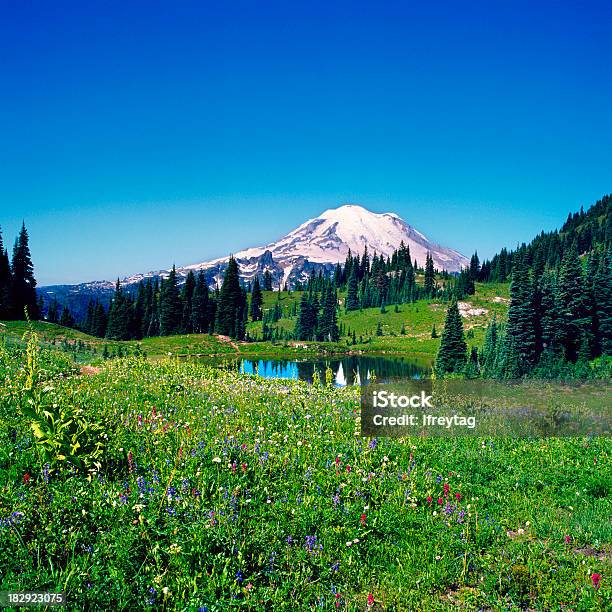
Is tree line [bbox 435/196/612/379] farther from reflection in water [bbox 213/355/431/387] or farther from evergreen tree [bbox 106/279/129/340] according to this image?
evergreen tree [bbox 106/279/129/340]

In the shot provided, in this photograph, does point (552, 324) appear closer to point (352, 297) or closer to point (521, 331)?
point (521, 331)

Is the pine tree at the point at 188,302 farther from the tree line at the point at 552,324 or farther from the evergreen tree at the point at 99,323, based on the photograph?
the tree line at the point at 552,324

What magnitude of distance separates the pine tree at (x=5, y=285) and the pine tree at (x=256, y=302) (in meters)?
76.4

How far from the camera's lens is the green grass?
516 centimetres

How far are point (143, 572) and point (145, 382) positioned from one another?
10.6 m

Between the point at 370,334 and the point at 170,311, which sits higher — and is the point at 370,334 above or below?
below

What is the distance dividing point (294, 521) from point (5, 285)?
237 ft

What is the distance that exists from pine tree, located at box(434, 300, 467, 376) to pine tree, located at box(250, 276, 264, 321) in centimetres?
8703

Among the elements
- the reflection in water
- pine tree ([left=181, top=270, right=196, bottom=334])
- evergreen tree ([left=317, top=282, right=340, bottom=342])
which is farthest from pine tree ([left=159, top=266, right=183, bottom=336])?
evergreen tree ([left=317, top=282, right=340, bottom=342])

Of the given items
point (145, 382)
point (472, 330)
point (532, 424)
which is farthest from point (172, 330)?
point (532, 424)

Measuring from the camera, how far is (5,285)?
66.7m

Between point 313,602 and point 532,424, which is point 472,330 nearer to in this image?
point 532,424

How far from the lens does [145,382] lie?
50.2ft

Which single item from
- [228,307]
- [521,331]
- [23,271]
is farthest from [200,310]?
[521,331]
